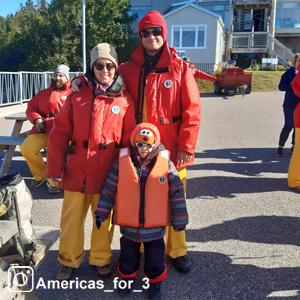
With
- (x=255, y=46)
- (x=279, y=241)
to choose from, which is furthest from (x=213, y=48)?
(x=279, y=241)

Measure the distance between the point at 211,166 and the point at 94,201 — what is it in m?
3.80

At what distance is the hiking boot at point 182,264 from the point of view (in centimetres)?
318

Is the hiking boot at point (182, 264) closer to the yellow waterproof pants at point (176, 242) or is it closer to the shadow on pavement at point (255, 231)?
the yellow waterproof pants at point (176, 242)

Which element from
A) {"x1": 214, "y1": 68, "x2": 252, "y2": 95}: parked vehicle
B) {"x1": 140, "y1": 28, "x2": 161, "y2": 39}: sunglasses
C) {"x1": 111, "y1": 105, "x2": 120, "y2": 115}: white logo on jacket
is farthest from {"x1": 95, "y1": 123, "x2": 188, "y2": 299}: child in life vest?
{"x1": 214, "y1": 68, "x2": 252, "y2": 95}: parked vehicle

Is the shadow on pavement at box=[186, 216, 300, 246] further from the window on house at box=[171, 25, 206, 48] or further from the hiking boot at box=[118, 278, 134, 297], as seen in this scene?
the window on house at box=[171, 25, 206, 48]

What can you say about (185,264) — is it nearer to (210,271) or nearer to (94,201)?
(210,271)

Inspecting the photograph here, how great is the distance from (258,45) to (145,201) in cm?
3234

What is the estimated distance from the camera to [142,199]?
2.83 m

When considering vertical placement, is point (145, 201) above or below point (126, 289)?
above

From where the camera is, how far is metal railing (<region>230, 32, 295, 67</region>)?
30969mm

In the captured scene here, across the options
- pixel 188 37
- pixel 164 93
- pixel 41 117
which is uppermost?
pixel 188 37

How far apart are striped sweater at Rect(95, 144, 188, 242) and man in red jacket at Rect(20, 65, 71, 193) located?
2901 millimetres

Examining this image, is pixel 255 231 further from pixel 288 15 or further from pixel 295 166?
pixel 288 15

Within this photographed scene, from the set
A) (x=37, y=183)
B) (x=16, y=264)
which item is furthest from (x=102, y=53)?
(x=37, y=183)
